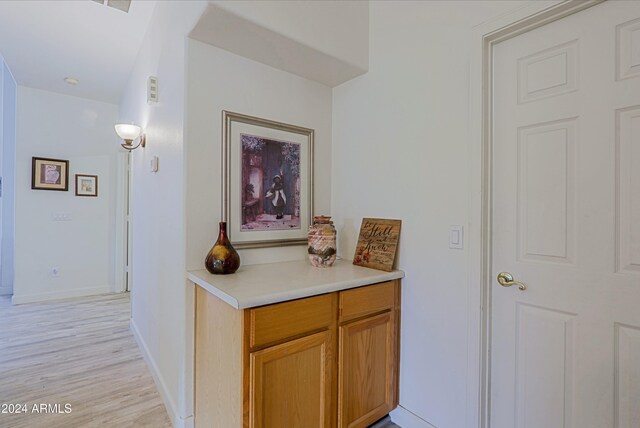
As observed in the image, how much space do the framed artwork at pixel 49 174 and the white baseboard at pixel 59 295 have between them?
4.65 feet

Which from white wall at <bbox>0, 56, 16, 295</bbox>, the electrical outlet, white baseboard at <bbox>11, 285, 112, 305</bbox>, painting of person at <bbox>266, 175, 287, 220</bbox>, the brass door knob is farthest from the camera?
white wall at <bbox>0, 56, 16, 295</bbox>

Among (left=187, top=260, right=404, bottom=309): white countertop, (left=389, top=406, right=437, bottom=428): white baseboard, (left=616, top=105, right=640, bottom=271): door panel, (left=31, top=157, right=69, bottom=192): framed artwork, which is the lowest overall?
(left=389, top=406, right=437, bottom=428): white baseboard

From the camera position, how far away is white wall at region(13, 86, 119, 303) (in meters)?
4.04

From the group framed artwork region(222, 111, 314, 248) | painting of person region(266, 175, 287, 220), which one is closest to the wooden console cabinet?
framed artwork region(222, 111, 314, 248)

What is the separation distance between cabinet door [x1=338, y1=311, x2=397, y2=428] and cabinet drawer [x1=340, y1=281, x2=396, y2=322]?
46 mm

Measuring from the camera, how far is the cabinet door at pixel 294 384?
1274 mm

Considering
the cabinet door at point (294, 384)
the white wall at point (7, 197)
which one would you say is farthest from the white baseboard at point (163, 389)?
the white wall at point (7, 197)

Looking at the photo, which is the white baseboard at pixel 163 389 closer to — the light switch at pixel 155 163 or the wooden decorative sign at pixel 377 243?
the wooden decorative sign at pixel 377 243

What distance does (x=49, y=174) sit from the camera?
415 centimetres

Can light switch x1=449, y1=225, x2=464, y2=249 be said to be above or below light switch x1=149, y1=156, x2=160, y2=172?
below

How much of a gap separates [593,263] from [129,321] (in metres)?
4.00

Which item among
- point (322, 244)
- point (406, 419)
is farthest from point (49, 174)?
point (406, 419)

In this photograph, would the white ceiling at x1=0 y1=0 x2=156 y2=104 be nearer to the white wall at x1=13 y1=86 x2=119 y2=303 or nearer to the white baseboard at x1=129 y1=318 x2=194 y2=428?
the white wall at x1=13 y1=86 x2=119 y2=303

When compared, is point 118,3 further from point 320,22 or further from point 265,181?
point 265,181
